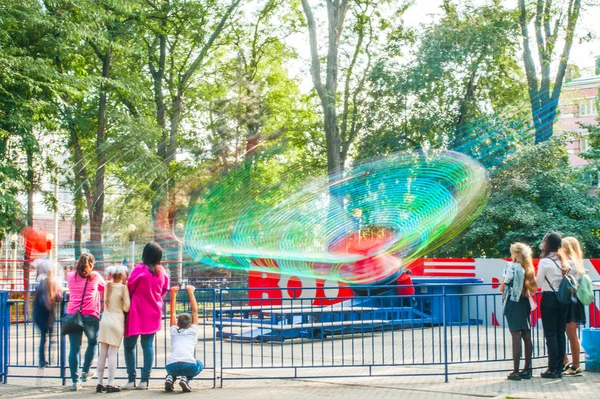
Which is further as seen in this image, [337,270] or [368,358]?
[337,270]

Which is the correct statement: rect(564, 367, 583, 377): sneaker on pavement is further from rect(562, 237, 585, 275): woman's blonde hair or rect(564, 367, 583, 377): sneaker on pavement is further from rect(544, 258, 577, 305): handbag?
rect(562, 237, 585, 275): woman's blonde hair

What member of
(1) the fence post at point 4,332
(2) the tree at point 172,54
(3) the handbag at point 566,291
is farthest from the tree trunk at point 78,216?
(3) the handbag at point 566,291

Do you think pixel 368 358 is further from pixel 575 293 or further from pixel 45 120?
pixel 45 120

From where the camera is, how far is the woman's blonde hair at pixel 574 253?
9.65 meters

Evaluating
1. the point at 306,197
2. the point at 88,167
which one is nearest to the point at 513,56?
the point at 306,197

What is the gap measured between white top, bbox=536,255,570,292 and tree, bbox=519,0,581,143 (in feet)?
74.4

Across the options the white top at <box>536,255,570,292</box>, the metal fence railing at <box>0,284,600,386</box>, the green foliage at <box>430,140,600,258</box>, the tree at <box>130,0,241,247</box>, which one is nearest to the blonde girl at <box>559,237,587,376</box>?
the white top at <box>536,255,570,292</box>

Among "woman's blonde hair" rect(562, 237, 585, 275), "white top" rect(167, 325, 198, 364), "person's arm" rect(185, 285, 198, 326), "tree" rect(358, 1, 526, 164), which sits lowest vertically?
"white top" rect(167, 325, 198, 364)

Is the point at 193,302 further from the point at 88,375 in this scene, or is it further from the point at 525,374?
the point at 525,374

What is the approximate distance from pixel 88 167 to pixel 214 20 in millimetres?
10999

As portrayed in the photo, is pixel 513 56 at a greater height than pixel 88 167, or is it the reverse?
pixel 513 56

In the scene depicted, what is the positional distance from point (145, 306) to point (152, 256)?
634 mm

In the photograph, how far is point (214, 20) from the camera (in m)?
37.3

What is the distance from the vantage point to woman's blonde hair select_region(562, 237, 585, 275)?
965cm
